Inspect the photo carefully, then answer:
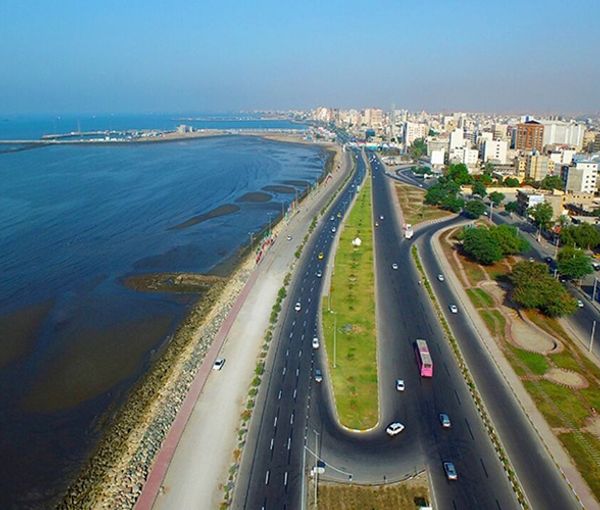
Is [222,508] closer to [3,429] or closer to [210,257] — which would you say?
[3,429]

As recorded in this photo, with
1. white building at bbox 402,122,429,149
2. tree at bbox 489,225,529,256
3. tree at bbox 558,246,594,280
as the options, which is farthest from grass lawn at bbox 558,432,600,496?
white building at bbox 402,122,429,149

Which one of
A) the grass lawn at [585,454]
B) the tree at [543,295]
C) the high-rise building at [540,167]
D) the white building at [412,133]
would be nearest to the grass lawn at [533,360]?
the tree at [543,295]

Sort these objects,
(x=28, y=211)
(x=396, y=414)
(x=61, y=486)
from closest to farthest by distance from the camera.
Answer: (x=61, y=486), (x=396, y=414), (x=28, y=211)

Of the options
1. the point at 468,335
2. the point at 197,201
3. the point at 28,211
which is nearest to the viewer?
the point at 468,335

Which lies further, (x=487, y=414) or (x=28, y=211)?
(x=28, y=211)

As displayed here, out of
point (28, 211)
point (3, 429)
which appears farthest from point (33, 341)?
point (28, 211)

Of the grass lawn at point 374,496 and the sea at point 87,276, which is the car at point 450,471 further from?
the sea at point 87,276

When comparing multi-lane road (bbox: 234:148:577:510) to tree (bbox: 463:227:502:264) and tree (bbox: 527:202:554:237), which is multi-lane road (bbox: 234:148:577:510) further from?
tree (bbox: 527:202:554:237)

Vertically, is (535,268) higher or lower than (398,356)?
higher
